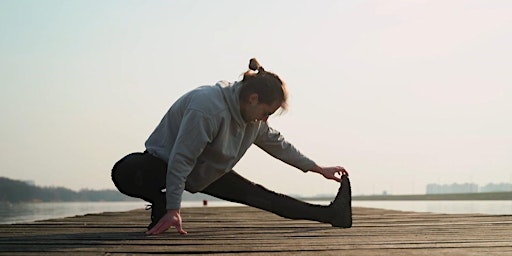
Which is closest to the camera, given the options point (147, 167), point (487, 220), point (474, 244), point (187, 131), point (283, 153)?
point (474, 244)

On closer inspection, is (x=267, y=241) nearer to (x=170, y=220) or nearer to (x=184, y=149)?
(x=170, y=220)

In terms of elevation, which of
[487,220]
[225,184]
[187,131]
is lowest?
[487,220]

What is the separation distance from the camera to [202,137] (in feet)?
11.7

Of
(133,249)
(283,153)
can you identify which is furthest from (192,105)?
(283,153)

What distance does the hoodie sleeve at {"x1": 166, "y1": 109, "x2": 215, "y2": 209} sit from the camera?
3.54 metres

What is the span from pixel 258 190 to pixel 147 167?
0.85m

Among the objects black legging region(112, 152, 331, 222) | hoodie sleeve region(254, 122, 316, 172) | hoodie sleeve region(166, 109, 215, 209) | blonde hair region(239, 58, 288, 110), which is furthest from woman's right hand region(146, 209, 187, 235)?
hoodie sleeve region(254, 122, 316, 172)

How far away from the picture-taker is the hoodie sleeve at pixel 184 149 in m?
3.54

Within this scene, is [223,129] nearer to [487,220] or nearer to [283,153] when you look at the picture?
[283,153]

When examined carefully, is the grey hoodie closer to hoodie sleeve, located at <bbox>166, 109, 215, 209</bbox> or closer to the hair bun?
hoodie sleeve, located at <bbox>166, 109, 215, 209</bbox>

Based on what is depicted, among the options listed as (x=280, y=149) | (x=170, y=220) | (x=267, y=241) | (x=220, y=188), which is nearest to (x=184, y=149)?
(x=170, y=220)

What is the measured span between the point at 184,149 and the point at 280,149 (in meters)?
1.29

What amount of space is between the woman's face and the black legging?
2.12ft

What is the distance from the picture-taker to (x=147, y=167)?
409 centimetres
